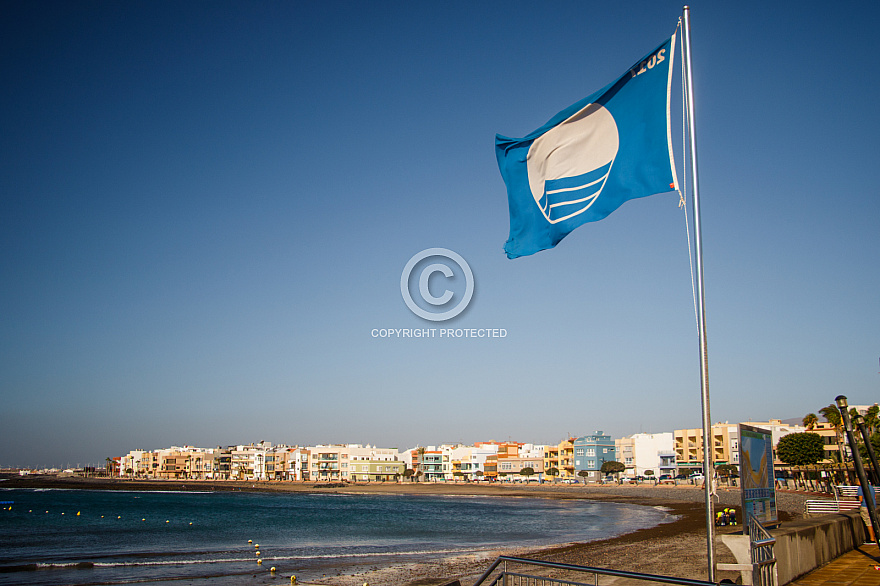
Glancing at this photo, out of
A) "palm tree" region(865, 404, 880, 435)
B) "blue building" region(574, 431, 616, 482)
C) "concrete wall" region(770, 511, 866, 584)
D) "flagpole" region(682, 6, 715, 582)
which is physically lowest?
"blue building" region(574, 431, 616, 482)

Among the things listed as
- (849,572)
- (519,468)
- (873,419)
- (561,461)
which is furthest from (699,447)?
(849,572)

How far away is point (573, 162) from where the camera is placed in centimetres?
927

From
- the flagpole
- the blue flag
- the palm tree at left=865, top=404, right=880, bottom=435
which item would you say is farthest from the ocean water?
the palm tree at left=865, top=404, right=880, bottom=435

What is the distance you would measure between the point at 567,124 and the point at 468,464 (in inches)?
6259

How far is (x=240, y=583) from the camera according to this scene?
906 inches

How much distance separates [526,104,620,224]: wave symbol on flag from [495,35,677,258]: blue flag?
0.5 inches

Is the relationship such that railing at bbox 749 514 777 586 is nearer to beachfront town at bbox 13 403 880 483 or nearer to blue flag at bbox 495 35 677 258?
blue flag at bbox 495 35 677 258

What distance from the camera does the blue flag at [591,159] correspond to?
26.7 ft

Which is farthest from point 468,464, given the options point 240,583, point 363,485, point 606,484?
point 240,583

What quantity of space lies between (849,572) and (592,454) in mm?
128832

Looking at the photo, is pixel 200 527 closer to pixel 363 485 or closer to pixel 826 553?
pixel 826 553

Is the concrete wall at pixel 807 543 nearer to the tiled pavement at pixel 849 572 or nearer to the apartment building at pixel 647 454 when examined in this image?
the tiled pavement at pixel 849 572

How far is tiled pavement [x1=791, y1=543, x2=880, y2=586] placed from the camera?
9.82 m

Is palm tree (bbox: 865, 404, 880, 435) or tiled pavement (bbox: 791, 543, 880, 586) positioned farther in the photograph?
palm tree (bbox: 865, 404, 880, 435)
